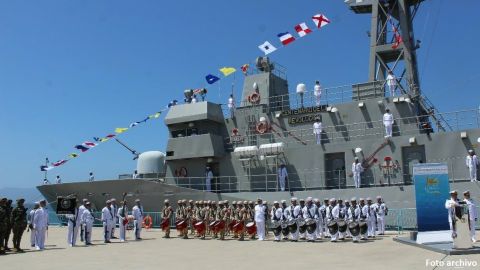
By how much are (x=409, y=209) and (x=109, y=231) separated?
37.2 feet

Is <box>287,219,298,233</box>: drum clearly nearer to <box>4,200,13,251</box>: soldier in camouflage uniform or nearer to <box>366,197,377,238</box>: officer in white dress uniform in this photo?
<box>366,197,377,238</box>: officer in white dress uniform

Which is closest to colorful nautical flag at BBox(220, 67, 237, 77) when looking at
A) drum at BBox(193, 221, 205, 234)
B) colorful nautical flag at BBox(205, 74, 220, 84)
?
colorful nautical flag at BBox(205, 74, 220, 84)

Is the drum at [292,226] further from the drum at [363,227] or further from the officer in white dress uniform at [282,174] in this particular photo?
the officer in white dress uniform at [282,174]

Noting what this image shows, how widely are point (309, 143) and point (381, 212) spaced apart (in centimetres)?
541

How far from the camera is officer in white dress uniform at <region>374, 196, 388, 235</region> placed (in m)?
15.9

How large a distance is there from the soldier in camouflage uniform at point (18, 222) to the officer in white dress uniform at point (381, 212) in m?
12.1

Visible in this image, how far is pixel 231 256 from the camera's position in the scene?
38.0ft

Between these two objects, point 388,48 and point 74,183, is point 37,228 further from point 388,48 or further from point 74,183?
point 388,48

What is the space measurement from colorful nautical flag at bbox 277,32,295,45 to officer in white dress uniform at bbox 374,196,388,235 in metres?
9.04

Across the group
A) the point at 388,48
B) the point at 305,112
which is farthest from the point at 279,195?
the point at 388,48

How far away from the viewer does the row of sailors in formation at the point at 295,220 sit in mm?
15086

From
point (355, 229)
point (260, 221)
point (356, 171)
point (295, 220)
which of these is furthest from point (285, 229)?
point (356, 171)

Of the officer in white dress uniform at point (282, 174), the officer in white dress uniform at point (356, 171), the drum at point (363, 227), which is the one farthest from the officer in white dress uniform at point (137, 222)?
the officer in white dress uniform at point (356, 171)

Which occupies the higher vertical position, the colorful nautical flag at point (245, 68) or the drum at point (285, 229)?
the colorful nautical flag at point (245, 68)
